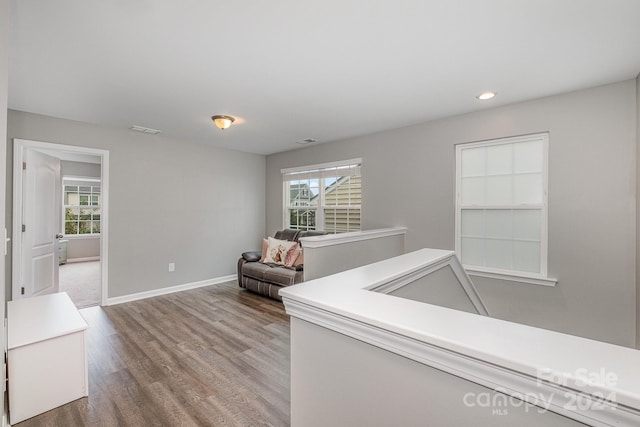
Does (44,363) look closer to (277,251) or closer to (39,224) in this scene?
(39,224)

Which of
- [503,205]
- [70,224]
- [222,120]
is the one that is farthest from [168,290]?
[503,205]

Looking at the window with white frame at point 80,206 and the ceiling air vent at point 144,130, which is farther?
the window with white frame at point 80,206

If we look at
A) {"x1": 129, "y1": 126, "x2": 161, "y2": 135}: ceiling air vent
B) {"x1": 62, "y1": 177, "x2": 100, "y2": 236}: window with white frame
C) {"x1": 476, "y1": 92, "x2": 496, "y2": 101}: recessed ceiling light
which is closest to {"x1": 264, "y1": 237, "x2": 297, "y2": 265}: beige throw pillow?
{"x1": 129, "y1": 126, "x2": 161, "y2": 135}: ceiling air vent

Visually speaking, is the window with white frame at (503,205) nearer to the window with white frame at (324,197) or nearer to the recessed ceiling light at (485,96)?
the recessed ceiling light at (485,96)

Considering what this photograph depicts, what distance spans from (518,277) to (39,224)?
578 centimetres

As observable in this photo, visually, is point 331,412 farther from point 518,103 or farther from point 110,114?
point 110,114

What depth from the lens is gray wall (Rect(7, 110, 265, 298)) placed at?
12.7 ft

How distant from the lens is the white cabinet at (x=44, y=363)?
1.82m

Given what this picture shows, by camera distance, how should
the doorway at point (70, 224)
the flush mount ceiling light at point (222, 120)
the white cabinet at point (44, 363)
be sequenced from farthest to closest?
the flush mount ceiling light at point (222, 120), the doorway at point (70, 224), the white cabinet at point (44, 363)

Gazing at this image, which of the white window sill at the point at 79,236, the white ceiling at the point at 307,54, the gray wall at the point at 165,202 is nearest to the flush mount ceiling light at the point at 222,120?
the white ceiling at the point at 307,54

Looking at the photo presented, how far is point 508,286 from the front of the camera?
3.18 m

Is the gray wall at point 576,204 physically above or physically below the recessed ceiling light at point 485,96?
below

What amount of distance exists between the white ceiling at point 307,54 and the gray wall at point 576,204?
23 cm

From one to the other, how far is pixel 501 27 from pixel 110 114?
157 inches
